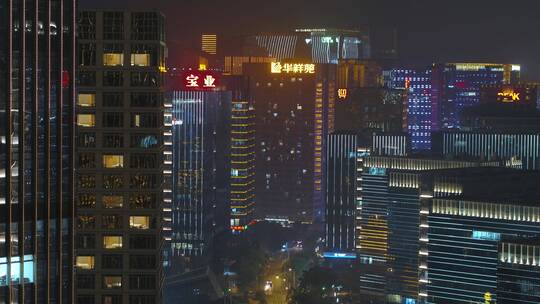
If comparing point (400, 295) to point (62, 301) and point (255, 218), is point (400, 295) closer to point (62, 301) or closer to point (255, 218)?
point (255, 218)

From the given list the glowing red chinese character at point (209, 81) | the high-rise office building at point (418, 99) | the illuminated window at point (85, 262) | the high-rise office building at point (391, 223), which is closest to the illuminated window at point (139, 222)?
the illuminated window at point (85, 262)

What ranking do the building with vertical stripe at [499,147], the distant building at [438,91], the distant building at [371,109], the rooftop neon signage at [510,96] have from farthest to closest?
the distant building at [438,91] < the rooftop neon signage at [510,96] < the distant building at [371,109] < the building with vertical stripe at [499,147]

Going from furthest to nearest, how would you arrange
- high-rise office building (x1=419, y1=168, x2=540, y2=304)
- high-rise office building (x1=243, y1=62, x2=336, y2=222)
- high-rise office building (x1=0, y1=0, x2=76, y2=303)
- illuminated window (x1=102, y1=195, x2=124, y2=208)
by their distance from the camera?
high-rise office building (x1=243, y1=62, x2=336, y2=222) < high-rise office building (x1=419, y1=168, x2=540, y2=304) < illuminated window (x1=102, y1=195, x2=124, y2=208) < high-rise office building (x1=0, y1=0, x2=76, y2=303)

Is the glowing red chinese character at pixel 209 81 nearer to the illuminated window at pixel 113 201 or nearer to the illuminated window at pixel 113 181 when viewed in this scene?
the illuminated window at pixel 113 181

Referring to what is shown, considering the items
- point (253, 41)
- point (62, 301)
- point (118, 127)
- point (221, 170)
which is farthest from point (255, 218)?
point (62, 301)

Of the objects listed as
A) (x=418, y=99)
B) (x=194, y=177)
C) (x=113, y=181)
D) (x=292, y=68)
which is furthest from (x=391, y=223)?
(x=418, y=99)

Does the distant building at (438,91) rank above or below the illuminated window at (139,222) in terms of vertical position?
above

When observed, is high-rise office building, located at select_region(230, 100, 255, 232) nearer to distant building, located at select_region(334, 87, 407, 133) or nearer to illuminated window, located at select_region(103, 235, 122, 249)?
distant building, located at select_region(334, 87, 407, 133)

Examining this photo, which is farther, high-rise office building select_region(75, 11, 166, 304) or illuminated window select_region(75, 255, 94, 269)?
high-rise office building select_region(75, 11, 166, 304)

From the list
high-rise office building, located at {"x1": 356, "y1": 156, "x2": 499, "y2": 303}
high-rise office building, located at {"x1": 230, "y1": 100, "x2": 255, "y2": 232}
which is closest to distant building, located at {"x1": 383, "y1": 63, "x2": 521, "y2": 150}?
high-rise office building, located at {"x1": 230, "y1": 100, "x2": 255, "y2": 232}
